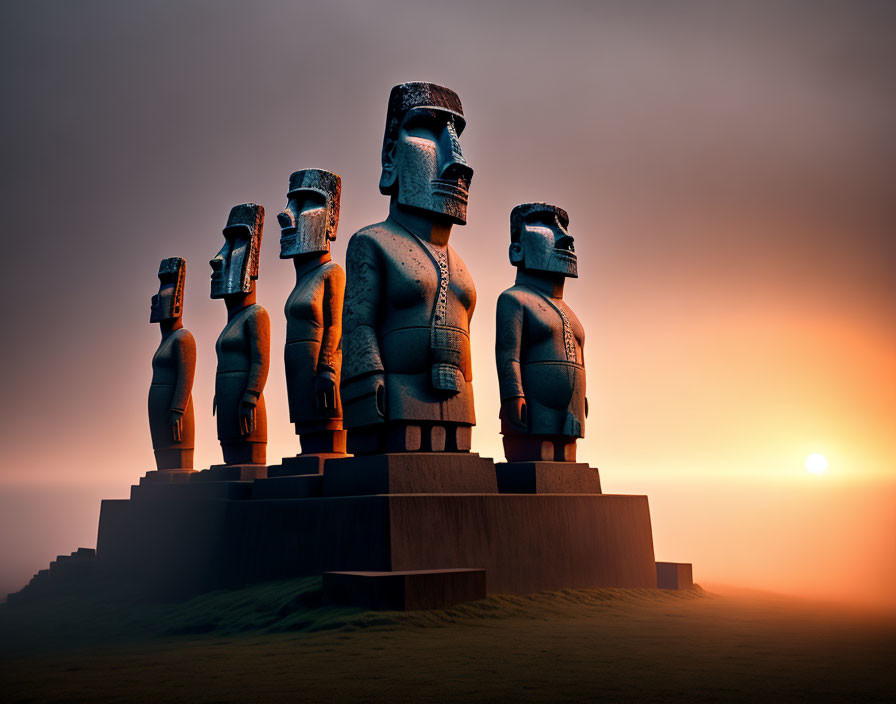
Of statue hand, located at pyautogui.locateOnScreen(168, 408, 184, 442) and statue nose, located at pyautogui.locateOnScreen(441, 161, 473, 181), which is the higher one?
statue nose, located at pyautogui.locateOnScreen(441, 161, 473, 181)

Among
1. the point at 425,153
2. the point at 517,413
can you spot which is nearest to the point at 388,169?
the point at 425,153

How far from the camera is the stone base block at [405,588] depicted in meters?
6.13

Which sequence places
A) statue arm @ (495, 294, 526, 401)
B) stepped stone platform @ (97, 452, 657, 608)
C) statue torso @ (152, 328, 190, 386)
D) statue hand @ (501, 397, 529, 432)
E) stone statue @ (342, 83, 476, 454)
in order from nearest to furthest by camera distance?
stepped stone platform @ (97, 452, 657, 608) < stone statue @ (342, 83, 476, 454) < statue hand @ (501, 397, 529, 432) < statue arm @ (495, 294, 526, 401) < statue torso @ (152, 328, 190, 386)

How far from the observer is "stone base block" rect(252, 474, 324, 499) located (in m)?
8.46

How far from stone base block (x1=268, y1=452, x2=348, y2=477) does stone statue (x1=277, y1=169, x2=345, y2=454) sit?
234mm

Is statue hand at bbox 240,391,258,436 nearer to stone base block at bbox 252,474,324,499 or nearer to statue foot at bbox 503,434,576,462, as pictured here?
stone base block at bbox 252,474,324,499

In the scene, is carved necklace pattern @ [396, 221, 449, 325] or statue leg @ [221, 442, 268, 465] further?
statue leg @ [221, 442, 268, 465]

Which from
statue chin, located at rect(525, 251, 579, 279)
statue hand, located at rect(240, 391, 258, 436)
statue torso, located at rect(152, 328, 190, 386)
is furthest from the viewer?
statue torso, located at rect(152, 328, 190, 386)

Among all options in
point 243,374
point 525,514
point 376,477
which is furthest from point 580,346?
point 243,374

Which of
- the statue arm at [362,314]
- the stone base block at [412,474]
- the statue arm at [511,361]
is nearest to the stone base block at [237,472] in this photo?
the stone base block at [412,474]

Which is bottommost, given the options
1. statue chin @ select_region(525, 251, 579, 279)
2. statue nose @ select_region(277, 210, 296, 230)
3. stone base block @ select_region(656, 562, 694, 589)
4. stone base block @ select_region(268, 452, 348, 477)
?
stone base block @ select_region(656, 562, 694, 589)

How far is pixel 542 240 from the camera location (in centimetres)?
970

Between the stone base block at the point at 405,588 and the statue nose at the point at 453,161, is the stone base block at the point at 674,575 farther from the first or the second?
the statue nose at the point at 453,161

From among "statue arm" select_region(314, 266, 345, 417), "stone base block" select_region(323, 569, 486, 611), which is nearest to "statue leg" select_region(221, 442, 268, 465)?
"statue arm" select_region(314, 266, 345, 417)
